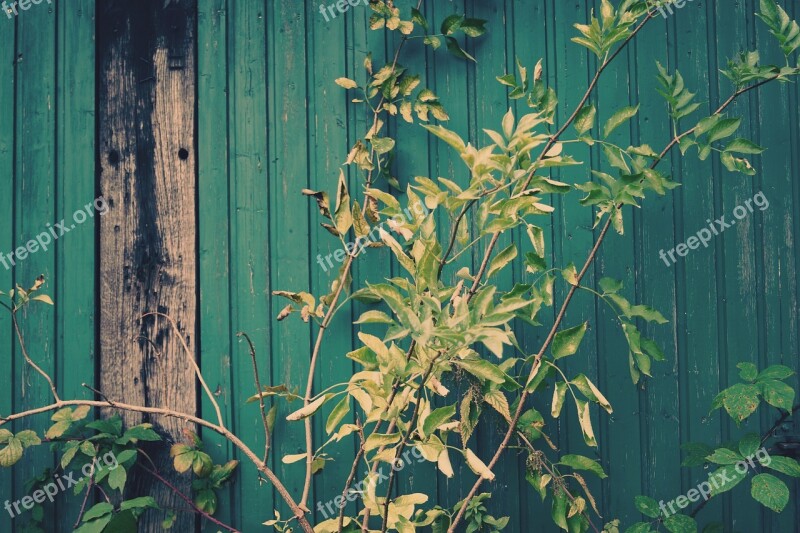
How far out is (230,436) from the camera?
2125mm

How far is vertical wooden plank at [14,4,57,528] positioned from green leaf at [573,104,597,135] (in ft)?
5.97

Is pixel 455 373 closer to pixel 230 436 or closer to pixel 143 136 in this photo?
pixel 230 436

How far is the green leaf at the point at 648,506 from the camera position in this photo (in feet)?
7.20

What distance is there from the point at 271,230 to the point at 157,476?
939 mm

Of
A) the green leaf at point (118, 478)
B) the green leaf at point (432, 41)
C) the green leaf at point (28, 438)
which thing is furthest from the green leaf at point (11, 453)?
the green leaf at point (432, 41)

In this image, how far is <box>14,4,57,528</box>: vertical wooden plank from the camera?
2428mm

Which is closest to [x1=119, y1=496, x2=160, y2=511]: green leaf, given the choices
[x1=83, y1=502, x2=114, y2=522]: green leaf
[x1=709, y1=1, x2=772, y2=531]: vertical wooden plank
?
[x1=83, y1=502, x2=114, y2=522]: green leaf

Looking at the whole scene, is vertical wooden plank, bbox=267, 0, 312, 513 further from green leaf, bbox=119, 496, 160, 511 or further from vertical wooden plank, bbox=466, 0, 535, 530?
vertical wooden plank, bbox=466, 0, 535, 530

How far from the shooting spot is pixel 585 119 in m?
2.04

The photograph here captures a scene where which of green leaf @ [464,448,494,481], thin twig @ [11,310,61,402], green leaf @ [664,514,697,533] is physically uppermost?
thin twig @ [11,310,61,402]

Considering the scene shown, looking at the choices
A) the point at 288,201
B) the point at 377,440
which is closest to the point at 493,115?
the point at 288,201

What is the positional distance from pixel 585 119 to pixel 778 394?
0.99 metres

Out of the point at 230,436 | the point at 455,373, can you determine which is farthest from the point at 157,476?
the point at 455,373

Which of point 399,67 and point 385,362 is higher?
point 399,67
